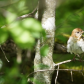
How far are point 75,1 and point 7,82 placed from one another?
5.04 metres

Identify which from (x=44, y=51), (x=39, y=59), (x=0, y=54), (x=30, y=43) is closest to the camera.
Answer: (x=30, y=43)

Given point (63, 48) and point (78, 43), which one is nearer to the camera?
point (78, 43)

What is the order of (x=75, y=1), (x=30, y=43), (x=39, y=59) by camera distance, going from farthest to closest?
(x=75, y=1) → (x=39, y=59) → (x=30, y=43)

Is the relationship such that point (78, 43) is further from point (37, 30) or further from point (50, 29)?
point (37, 30)

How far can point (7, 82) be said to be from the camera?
4.33 feet

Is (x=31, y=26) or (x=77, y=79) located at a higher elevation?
(x=31, y=26)

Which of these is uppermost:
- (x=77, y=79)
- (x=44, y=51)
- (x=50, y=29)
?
(x=44, y=51)

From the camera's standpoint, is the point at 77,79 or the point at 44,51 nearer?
the point at 44,51

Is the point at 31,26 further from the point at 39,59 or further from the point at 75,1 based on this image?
the point at 75,1

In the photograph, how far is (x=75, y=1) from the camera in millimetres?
5719

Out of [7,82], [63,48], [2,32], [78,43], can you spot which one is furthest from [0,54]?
[2,32]

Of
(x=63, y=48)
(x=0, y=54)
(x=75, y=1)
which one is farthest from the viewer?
(x=75, y=1)

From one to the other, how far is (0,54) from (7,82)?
2852 mm

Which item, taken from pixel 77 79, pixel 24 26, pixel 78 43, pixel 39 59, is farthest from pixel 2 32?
pixel 77 79
